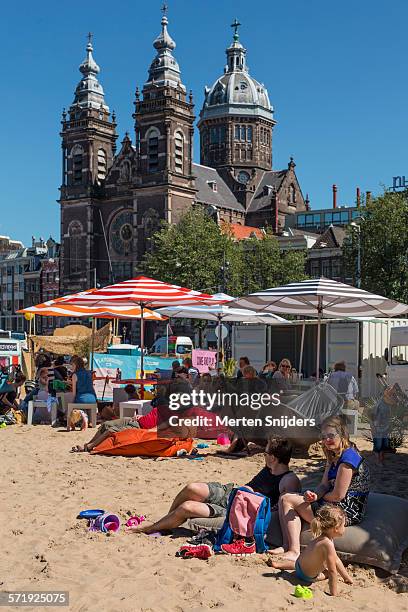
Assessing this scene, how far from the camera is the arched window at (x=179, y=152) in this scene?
6912 centimetres

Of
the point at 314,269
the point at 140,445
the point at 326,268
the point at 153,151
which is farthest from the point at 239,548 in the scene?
the point at 153,151

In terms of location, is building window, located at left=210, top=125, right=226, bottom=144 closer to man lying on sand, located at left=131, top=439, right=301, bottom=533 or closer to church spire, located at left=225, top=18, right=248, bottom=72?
church spire, located at left=225, top=18, right=248, bottom=72

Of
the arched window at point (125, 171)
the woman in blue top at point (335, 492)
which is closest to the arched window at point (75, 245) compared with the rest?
the arched window at point (125, 171)

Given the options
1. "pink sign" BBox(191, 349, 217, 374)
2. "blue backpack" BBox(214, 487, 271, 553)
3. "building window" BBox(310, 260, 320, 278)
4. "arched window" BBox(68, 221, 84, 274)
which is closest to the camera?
"blue backpack" BBox(214, 487, 271, 553)

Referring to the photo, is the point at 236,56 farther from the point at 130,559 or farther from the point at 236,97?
the point at 130,559

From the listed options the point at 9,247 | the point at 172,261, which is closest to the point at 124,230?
the point at 172,261

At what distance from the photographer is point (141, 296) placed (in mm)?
15344

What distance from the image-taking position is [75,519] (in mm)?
8383

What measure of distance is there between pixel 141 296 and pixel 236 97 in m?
77.8

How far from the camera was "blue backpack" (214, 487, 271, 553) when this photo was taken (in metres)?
7.27

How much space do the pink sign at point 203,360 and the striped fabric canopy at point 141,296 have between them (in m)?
12.7

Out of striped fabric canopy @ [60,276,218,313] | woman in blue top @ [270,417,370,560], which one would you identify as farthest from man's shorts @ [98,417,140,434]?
woman in blue top @ [270,417,370,560]

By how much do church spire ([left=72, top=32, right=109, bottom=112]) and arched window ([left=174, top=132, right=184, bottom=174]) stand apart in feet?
38.4

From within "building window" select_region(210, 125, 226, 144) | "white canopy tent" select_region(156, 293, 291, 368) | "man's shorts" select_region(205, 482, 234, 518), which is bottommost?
"man's shorts" select_region(205, 482, 234, 518)
